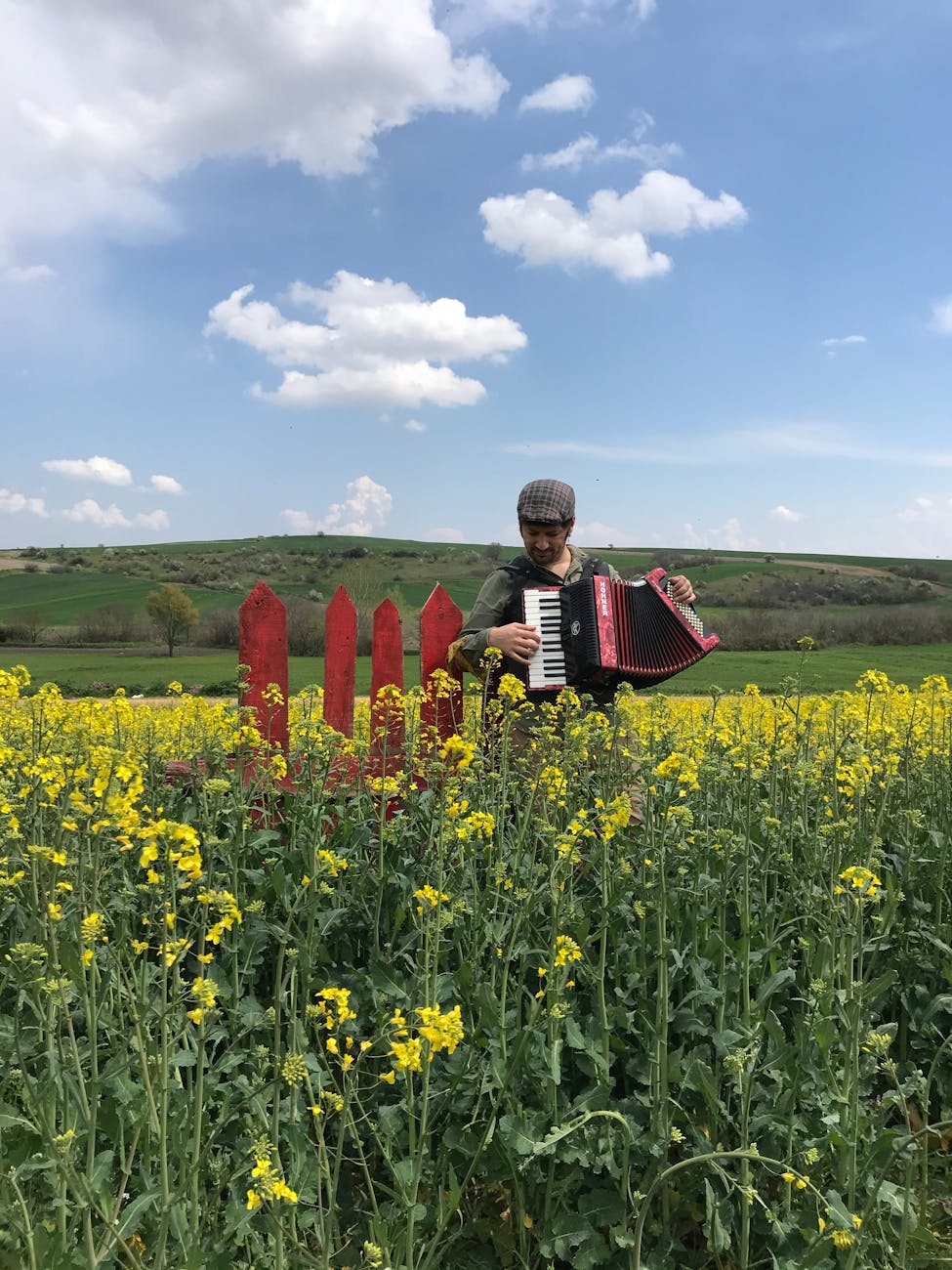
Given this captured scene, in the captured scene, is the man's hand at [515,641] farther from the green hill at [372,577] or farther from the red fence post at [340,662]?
the green hill at [372,577]

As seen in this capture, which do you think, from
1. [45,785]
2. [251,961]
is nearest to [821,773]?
[251,961]

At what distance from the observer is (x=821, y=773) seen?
374 centimetres

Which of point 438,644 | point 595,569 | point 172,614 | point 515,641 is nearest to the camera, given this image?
point 515,641

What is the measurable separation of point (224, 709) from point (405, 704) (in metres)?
1.40

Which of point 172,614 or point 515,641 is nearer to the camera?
point 515,641

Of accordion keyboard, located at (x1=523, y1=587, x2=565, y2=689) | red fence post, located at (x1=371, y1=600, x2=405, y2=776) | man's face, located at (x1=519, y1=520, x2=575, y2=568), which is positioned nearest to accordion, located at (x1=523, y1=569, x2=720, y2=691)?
accordion keyboard, located at (x1=523, y1=587, x2=565, y2=689)

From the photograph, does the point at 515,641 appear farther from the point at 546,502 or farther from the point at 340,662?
the point at 340,662

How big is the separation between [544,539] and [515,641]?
2.95 feet

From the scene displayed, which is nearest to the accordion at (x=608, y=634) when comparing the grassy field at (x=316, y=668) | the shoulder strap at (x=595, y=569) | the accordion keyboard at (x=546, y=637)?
the accordion keyboard at (x=546, y=637)

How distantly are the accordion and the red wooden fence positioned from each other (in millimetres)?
627

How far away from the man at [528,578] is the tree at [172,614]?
48.0m

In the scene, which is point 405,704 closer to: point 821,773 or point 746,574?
point 821,773

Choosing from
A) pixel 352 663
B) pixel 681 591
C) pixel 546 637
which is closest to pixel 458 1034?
pixel 546 637

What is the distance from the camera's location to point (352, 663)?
18.8ft
